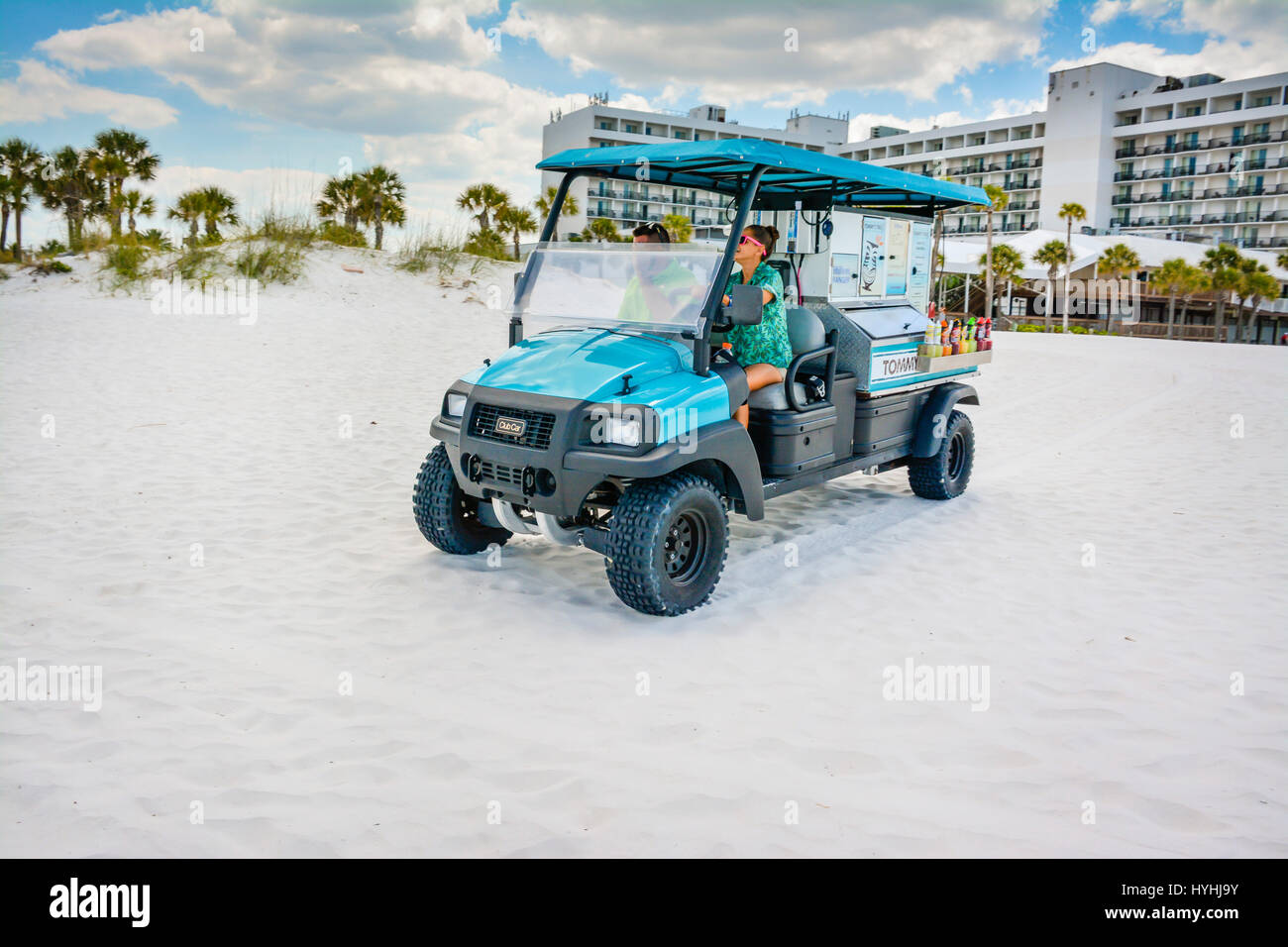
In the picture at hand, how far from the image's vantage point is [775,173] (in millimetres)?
6230

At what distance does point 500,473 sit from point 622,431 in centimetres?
75

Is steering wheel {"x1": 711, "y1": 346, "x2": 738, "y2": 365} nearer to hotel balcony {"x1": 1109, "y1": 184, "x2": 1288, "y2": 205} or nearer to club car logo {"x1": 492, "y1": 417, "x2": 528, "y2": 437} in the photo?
club car logo {"x1": 492, "y1": 417, "x2": 528, "y2": 437}

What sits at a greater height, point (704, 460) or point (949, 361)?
point (949, 361)

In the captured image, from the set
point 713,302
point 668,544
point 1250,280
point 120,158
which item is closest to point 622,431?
point 668,544

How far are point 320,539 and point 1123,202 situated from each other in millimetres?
75659

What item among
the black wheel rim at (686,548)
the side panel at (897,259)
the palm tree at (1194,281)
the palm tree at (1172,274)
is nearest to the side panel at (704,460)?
the black wheel rim at (686,548)

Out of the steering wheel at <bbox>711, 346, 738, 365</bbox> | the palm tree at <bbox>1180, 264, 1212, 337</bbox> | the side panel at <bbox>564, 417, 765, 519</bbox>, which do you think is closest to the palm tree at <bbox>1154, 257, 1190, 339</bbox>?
the palm tree at <bbox>1180, 264, 1212, 337</bbox>

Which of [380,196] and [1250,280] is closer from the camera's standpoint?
[380,196]

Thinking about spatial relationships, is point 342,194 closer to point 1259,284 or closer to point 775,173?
point 775,173

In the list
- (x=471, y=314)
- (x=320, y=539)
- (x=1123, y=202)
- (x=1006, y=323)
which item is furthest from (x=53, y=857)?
(x=1123, y=202)

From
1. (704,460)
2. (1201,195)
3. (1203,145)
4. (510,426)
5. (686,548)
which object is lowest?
(686,548)

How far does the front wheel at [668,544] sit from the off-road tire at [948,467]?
3094mm

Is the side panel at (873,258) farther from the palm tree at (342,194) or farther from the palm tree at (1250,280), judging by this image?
the palm tree at (1250,280)

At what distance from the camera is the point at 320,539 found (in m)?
6.09
